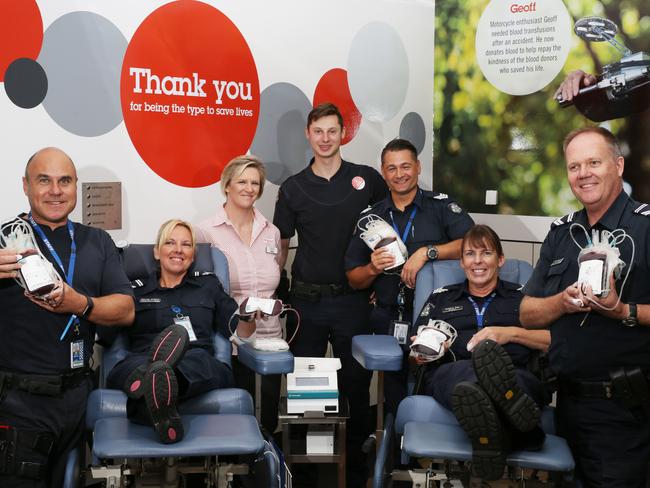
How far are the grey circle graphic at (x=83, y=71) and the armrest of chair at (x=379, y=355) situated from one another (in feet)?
5.11

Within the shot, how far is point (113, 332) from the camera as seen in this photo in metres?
3.25

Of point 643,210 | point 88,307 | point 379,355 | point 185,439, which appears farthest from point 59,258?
point 643,210

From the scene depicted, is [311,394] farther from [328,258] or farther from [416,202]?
[416,202]

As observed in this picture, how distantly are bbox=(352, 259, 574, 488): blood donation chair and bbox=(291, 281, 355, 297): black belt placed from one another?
51 centimetres

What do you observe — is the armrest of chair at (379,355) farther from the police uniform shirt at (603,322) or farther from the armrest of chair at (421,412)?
the police uniform shirt at (603,322)

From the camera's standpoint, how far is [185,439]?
104 inches

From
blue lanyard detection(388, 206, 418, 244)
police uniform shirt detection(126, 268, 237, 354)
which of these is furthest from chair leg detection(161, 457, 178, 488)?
blue lanyard detection(388, 206, 418, 244)

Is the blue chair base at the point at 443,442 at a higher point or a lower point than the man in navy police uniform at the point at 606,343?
lower

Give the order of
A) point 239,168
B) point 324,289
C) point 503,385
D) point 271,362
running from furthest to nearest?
Answer: 1. point 324,289
2. point 239,168
3. point 271,362
4. point 503,385

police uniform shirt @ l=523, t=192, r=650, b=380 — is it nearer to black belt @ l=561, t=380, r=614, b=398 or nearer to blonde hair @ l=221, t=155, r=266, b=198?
black belt @ l=561, t=380, r=614, b=398

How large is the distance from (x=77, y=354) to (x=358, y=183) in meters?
1.71

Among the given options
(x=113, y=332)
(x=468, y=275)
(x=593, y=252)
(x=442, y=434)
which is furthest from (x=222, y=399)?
(x=593, y=252)

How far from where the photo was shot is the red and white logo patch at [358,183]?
160 inches

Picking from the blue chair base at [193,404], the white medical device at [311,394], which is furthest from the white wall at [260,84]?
the white medical device at [311,394]
